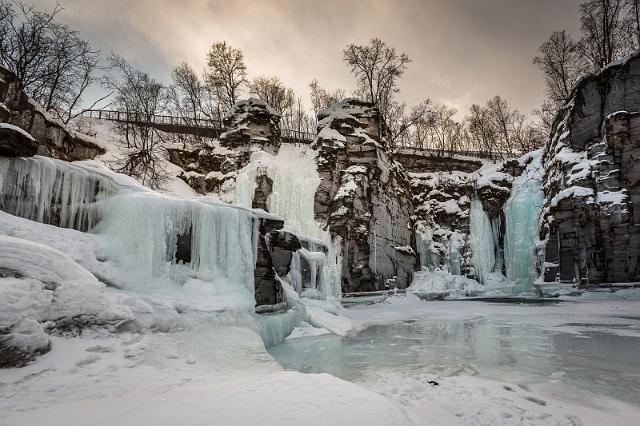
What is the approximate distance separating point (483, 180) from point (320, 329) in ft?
78.4

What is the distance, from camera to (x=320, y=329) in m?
9.80

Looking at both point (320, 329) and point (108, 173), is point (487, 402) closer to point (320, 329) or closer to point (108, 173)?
point (320, 329)

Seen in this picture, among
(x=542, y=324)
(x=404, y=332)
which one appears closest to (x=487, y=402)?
(x=404, y=332)

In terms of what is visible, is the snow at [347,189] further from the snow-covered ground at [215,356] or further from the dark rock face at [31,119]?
the dark rock face at [31,119]

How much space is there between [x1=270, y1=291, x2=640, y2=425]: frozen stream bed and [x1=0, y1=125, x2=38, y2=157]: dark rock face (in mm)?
6313

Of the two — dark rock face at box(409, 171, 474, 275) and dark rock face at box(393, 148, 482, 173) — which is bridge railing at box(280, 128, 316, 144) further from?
dark rock face at box(409, 171, 474, 275)

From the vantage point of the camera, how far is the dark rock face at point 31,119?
36.0 feet

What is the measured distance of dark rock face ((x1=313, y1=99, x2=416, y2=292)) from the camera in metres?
22.0

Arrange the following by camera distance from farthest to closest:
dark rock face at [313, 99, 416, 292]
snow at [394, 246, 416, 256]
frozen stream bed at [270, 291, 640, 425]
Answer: snow at [394, 246, 416, 256], dark rock face at [313, 99, 416, 292], frozen stream bed at [270, 291, 640, 425]

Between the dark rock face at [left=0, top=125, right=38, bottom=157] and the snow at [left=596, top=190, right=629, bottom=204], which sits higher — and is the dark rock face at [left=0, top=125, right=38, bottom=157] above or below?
below

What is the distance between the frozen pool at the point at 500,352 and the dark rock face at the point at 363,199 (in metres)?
10.9

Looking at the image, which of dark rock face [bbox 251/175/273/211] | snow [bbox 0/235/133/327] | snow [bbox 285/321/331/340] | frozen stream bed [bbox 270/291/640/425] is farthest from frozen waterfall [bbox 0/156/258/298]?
dark rock face [bbox 251/175/273/211]

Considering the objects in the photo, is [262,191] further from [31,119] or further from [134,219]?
[134,219]

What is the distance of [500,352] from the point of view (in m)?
6.45
